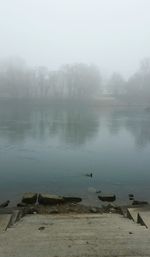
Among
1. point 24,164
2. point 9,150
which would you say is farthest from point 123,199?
point 9,150

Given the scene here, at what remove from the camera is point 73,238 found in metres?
5.78

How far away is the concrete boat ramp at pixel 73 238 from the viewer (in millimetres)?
5071

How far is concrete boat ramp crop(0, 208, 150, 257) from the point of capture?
5071 mm

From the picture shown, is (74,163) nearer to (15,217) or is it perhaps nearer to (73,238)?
(15,217)

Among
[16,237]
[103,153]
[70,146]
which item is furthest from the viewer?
[70,146]

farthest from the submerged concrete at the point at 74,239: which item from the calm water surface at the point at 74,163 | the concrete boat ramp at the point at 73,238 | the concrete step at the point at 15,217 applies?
the calm water surface at the point at 74,163

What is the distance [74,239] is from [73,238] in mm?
80

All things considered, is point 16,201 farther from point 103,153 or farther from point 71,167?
point 103,153

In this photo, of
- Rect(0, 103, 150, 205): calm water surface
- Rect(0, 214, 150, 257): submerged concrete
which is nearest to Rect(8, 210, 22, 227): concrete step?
Rect(0, 214, 150, 257): submerged concrete

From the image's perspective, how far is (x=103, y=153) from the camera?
21.2 metres

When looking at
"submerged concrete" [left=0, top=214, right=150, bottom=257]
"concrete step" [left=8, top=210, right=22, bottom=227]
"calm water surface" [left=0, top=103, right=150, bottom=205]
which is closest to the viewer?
"submerged concrete" [left=0, top=214, right=150, bottom=257]

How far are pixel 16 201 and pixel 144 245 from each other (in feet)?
24.7

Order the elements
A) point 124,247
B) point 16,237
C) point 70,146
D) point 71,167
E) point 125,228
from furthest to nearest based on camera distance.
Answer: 1. point 70,146
2. point 71,167
3. point 125,228
4. point 16,237
5. point 124,247

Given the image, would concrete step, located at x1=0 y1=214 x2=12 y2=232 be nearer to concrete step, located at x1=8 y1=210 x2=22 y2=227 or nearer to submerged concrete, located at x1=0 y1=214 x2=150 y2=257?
concrete step, located at x1=8 y1=210 x2=22 y2=227
